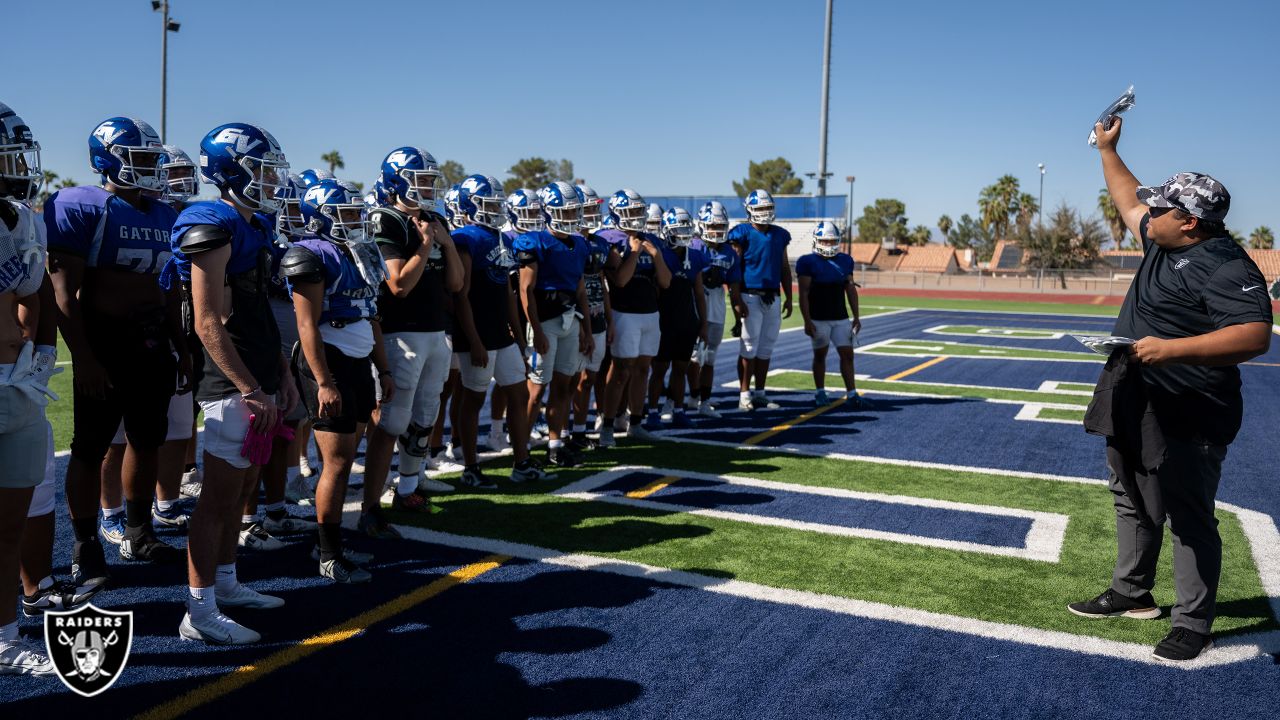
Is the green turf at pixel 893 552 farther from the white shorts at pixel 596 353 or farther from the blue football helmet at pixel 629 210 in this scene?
the blue football helmet at pixel 629 210

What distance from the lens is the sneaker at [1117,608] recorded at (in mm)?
4219

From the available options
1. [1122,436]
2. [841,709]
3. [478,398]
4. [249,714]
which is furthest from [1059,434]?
[249,714]

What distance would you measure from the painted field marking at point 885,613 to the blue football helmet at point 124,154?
2.43 metres

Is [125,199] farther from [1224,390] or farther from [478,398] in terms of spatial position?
[1224,390]

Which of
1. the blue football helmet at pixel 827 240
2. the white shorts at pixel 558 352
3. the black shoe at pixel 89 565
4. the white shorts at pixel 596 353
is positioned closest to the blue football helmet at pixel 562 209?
the white shorts at pixel 558 352

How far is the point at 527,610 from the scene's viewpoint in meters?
4.15

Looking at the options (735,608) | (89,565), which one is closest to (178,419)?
(89,565)

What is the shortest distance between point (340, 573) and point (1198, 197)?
424 cm

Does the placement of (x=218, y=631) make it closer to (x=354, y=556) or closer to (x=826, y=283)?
(x=354, y=556)

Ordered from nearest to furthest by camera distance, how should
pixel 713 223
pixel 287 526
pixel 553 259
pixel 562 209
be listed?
pixel 287 526
pixel 562 209
pixel 553 259
pixel 713 223

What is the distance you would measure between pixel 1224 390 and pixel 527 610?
3.20m

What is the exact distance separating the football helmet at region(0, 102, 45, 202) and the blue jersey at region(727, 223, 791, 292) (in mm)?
7370

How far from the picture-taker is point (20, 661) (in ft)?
10.9

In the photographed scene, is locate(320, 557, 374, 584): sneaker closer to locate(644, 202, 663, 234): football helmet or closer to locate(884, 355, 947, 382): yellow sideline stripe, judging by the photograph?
locate(644, 202, 663, 234): football helmet
